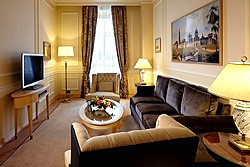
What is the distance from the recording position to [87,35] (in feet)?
23.6

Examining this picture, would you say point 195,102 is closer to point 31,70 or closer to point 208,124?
point 208,124

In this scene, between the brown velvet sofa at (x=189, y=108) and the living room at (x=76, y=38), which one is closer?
the brown velvet sofa at (x=189, y=108)

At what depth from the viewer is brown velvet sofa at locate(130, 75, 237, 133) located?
88.1 inches

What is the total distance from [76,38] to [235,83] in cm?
630

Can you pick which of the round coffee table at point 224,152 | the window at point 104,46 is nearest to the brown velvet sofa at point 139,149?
the round coffee table at point 224,152

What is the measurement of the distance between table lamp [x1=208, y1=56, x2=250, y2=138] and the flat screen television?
3.11m

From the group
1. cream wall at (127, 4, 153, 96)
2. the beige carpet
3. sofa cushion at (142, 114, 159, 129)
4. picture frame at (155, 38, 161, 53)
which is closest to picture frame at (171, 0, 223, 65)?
sofa cushion at (142, 114, 159, 129)

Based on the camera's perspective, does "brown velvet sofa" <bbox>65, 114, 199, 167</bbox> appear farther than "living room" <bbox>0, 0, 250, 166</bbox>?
No

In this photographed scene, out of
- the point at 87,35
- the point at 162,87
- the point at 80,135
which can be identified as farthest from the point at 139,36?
the point at 80,135

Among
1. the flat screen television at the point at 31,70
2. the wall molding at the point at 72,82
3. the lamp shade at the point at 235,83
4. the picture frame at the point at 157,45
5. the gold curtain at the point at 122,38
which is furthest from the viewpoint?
the wall molding at the point at 72,82

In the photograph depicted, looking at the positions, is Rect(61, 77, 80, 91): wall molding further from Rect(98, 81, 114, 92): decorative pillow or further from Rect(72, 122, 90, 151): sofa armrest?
Rect(72, 122, 90, 151): sofa armrest

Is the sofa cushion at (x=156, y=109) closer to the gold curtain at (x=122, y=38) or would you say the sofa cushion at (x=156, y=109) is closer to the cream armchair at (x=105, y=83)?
the cream armchair at (x=105, y=83)

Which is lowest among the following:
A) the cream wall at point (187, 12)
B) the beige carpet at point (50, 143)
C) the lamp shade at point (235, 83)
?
the beige carpet at point (50, 143)

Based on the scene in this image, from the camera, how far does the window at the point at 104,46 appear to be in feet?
23.8
